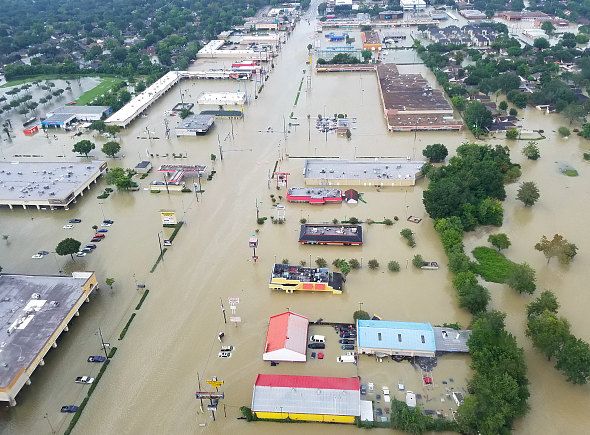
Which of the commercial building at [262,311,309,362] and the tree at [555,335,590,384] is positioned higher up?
the tree at [555,335,590,384]

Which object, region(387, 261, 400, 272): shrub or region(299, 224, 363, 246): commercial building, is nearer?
region(387, 261, 400, 272): shrub

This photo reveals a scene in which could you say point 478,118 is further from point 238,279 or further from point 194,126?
point 238,279

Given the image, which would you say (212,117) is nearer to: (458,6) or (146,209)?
(146,209)

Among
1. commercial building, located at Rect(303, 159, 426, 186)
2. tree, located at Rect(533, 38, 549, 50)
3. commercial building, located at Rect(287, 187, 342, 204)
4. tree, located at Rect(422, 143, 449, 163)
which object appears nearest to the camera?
commercial building, located at Rect(287, 187, 342, 204)

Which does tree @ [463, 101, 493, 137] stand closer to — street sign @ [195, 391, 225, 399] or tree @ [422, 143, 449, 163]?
tree @ [422, 143, 449, 163]

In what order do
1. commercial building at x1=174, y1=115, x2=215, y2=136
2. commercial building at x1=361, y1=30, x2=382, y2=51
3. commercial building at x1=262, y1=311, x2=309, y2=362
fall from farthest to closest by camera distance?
commercial building at x1=361, y1=30, x2=382, y2=51 < commercial building at x1=174, y1=115, x2=215, y2=136 < commercial building at x1=262, y1=311, x2=309, y2=362

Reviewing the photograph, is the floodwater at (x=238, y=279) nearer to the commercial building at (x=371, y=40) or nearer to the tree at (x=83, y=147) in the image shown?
the tree at (x=83, y=147)

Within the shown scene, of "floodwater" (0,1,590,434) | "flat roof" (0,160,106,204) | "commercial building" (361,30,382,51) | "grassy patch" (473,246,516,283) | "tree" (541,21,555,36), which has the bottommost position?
"floodwater" (0,1,590,434)

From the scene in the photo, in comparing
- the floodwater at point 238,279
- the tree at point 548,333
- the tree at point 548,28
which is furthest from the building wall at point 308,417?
the tree at point 548,28

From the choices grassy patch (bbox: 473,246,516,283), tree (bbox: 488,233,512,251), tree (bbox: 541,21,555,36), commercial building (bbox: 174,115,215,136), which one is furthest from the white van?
tree (bbox: 541,21,555,36)
